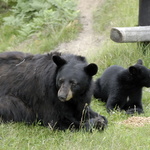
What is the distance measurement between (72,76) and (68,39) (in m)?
7.13

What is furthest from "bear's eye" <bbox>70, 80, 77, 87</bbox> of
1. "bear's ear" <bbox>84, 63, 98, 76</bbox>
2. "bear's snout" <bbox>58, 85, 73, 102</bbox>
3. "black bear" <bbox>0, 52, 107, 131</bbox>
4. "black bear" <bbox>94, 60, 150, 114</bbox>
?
"black bear" <bbox>94, 60, 150, 114</bbox>

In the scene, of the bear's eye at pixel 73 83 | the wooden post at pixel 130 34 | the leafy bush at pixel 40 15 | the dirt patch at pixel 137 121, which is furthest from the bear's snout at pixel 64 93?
the leafy bush at pixel 40 15

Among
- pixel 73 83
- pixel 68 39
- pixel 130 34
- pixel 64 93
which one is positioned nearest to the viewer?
pixel 64 93

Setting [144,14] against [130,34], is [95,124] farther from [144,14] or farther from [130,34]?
[144,14]

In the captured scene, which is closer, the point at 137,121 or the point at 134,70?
the point at 137,121

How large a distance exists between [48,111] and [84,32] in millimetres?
7450

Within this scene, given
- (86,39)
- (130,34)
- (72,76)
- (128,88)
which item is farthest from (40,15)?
(72,76)

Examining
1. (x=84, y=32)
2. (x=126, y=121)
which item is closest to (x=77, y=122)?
(x=126, y=121)

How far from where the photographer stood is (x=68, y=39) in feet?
41.3

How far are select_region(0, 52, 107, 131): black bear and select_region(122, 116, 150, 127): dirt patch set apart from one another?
1.44 feet

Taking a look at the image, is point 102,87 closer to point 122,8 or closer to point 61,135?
point 61,135

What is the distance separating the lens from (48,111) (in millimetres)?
5863

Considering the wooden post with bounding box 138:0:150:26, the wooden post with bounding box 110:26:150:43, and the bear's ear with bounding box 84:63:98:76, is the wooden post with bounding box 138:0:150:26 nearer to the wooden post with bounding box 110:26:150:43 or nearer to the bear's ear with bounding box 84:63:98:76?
the wooden post with bounding box 110:26:150:43

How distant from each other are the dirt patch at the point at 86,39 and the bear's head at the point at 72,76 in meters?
5.06
